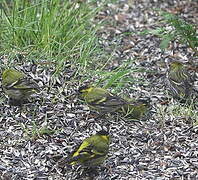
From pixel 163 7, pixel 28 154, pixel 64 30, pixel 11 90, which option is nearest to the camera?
pixel 28 154

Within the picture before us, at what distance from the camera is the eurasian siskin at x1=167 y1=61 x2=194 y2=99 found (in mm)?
7238

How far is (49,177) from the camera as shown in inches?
223

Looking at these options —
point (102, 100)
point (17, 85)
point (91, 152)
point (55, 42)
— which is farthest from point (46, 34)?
point (91, 152)

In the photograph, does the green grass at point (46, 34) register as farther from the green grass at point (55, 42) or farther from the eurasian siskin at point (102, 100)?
the eurasian siskin at point (102, 100)

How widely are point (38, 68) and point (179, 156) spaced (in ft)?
6.35

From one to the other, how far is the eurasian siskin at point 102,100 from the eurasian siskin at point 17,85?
53cm

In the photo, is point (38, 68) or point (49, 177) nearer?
point (49, 177)

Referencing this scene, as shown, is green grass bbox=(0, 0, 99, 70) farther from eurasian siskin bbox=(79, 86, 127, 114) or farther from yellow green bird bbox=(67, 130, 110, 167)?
yellow green bird bbox=(67, 130, 110, 167)

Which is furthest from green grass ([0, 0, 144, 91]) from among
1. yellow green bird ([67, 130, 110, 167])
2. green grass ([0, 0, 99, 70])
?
Result: yellow green bird ([67, 130, 110, 167])

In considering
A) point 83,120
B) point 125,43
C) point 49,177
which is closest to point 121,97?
point 83,120

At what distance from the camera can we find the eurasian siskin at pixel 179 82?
724 centimetres

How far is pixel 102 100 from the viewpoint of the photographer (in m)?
6.32

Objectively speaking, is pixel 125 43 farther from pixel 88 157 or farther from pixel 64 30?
pixel 88 157

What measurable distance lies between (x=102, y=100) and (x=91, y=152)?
0.91 m
